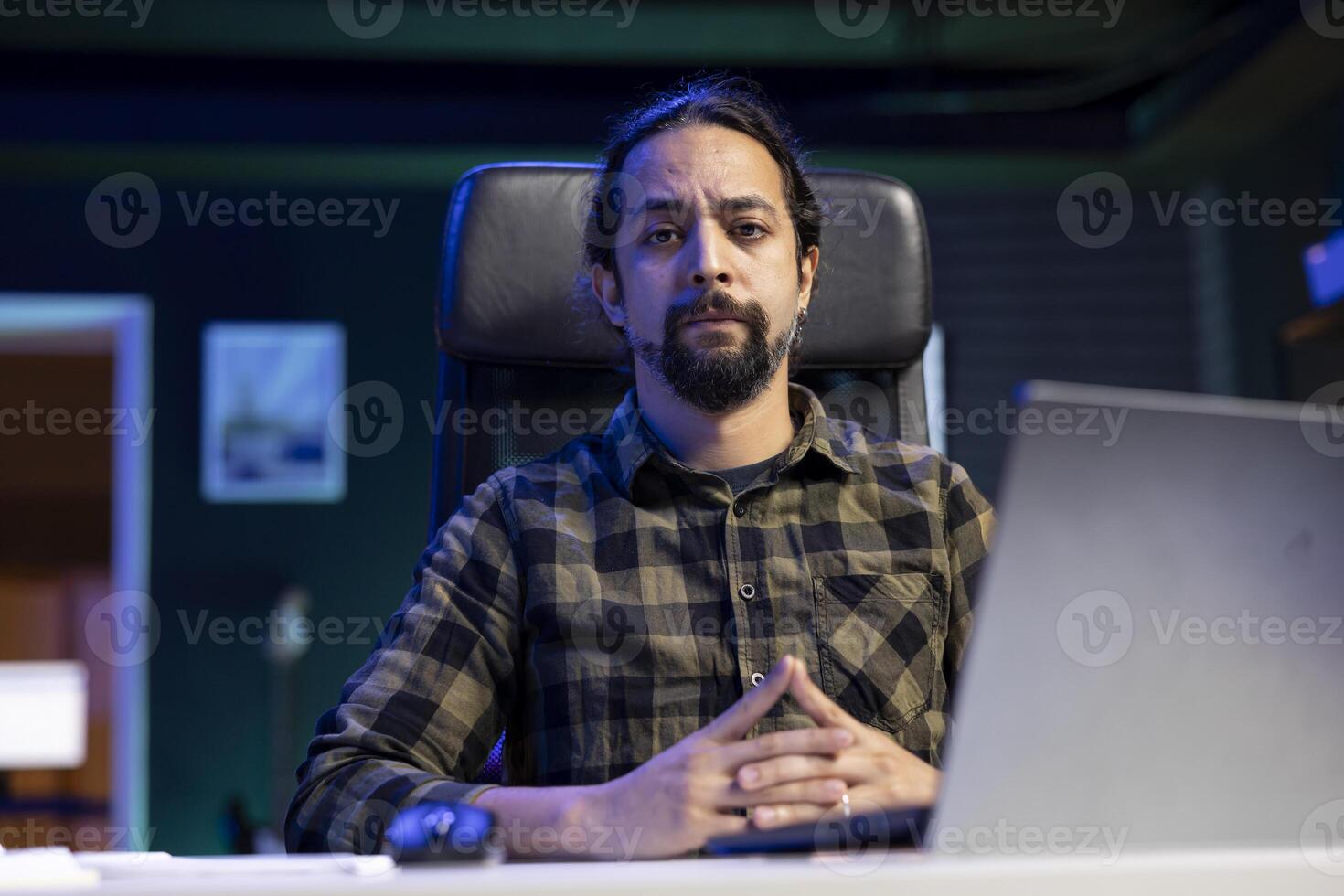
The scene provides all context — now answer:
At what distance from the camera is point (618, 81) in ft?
12.9

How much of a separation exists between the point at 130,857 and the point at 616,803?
317 mm

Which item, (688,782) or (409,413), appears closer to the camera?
(688,782)

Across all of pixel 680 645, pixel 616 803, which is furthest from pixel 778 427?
pixel 616 803

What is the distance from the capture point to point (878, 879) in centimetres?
56

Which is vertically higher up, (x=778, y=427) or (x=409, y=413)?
(x=409, y=413)

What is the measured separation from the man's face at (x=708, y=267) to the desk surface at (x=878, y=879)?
866 mm

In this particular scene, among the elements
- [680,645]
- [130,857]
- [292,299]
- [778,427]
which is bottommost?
[130,857]

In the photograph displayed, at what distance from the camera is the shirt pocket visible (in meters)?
1.32

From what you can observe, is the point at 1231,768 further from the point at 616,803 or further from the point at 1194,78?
the point at 1194,78

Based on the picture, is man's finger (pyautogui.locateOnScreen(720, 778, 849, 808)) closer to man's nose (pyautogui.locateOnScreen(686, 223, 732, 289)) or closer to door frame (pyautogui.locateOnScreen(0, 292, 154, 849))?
man's nose (pyautogui.locateOnScreen(686, 223, 732, 289))

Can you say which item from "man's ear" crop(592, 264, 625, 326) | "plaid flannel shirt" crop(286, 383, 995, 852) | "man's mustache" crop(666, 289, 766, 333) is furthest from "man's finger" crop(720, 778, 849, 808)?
"man's ear" crop(592, 264, 625, 326)

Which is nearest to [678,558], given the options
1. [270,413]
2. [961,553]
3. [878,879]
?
[961,553]

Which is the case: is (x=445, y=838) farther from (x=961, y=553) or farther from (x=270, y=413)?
(x=270, y=413)

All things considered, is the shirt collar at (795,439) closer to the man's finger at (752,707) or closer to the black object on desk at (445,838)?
the man's finger at (752,707)
